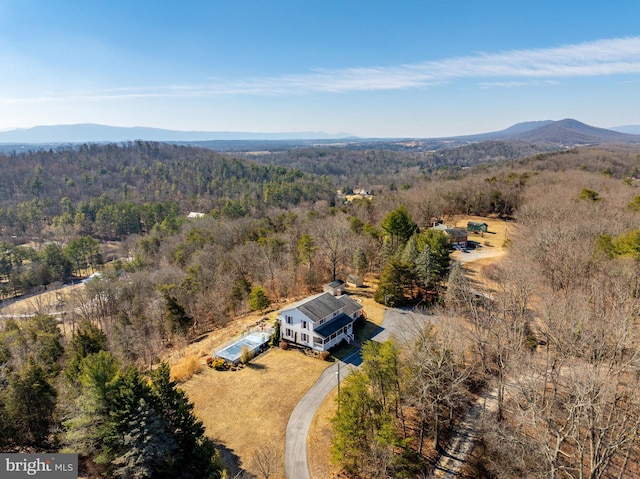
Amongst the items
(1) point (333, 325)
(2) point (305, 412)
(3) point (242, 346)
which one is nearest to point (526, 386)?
(2) point (305, 412)

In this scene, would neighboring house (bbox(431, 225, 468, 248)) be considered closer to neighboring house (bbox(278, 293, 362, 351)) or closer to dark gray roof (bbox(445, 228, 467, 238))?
dark gray roof (bbox(445, 228, 467, 238))

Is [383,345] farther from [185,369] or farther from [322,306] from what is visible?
[185,369]


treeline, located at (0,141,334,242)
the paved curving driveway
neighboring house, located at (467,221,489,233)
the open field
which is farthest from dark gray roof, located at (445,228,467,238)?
treeline, located at (0,141,334,242)

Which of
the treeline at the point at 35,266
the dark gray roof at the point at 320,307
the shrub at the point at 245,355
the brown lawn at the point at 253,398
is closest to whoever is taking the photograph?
the brown lawn at the point at 253,398

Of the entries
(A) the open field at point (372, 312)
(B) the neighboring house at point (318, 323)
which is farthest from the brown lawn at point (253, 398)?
(A) the open field at point (372, 312)

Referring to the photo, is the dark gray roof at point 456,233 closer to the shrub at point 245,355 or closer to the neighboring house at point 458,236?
the neighboring house at point 458,236
